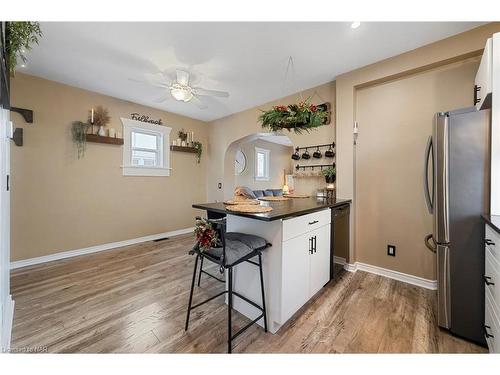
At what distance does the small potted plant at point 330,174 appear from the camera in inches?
114

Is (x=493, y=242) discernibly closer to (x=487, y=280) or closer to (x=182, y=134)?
(x=487, y=280)

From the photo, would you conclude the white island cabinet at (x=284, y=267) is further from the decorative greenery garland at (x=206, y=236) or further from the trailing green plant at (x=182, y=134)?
the trailing green plant at (x=182, y=134)

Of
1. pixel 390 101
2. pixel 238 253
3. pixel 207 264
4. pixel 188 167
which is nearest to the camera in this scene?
pixel 238 253

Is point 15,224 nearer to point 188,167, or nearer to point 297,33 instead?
point 188,167

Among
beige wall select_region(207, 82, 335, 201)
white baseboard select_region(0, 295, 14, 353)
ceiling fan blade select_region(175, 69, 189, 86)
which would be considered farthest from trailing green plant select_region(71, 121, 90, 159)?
beige wall select_region(207, 82, 335, 201)

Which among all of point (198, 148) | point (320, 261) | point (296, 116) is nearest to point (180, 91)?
point (296, 116)

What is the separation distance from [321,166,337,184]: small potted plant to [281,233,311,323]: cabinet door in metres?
1.31

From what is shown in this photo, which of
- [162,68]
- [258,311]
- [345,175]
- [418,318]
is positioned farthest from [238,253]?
[162,68]

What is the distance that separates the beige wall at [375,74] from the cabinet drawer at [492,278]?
111cm

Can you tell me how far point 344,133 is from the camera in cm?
279

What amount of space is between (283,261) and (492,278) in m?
1.29

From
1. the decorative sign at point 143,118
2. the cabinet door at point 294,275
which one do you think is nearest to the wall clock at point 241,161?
the decorative sign at point 143,118

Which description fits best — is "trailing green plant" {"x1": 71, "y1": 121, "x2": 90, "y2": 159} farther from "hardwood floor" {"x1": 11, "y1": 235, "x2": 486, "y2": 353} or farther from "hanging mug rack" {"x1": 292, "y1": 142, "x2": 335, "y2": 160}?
"hanging mug rack" {"x1": 292, "y1": 142, "x2": 335, "y2": 160}
